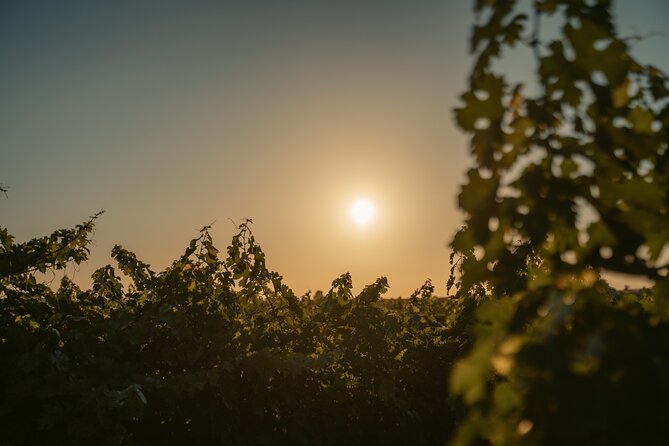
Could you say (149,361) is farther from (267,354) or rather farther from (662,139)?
(662,139)

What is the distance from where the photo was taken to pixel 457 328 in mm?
6621

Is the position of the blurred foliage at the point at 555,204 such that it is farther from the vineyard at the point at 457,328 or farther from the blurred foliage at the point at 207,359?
the blurred foliage at the point at 207,359

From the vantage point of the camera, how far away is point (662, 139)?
58.9 inches

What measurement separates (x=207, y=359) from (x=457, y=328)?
11.5 ft

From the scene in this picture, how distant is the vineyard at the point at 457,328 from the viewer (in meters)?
1.13

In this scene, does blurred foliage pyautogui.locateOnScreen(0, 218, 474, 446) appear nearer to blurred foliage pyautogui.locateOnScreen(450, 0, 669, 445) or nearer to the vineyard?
the vineyard

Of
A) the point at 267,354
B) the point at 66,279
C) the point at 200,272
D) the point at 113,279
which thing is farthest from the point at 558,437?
the point at 66,279

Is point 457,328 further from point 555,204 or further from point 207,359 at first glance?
point 555,204

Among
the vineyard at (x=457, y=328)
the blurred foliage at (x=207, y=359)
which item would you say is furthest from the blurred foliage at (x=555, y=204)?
the blurred foliage at (x=207, y=359)

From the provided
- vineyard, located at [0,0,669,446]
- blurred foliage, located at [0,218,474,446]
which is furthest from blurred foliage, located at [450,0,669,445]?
blurred foliage, located at [0,218,474,446]

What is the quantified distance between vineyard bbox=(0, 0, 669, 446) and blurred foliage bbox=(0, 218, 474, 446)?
22mm

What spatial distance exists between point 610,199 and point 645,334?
441 millimetres

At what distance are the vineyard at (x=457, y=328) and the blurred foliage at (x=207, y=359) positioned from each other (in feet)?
0.07

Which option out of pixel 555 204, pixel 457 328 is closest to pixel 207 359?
pixel 457 328
